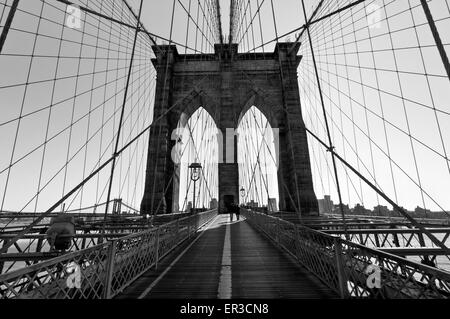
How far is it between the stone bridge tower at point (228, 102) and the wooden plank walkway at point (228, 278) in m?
15.8

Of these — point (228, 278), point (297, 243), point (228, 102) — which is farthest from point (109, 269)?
point (228, 102)

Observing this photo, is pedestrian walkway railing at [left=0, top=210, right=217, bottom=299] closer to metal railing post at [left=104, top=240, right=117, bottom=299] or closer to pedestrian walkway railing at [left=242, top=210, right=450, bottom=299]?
metal railing post at [left=104, top=240, right=117, bottom=299]

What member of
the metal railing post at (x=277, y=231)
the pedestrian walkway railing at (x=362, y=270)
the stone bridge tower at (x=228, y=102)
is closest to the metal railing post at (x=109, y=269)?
the pedestrian walkway railing at (x=362, y=270)

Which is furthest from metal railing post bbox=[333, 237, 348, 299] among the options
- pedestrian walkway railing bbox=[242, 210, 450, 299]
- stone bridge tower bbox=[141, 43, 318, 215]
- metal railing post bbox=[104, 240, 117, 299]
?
stone bridge tower bbox=[141, 43, 318, 215]

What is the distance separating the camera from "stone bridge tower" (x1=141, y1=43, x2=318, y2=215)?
877 inches

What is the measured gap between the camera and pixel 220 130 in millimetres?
24297

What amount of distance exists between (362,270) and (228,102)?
22.8 metres

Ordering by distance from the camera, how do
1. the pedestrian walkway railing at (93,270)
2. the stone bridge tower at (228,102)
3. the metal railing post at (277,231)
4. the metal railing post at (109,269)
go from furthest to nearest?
the stone bridge tower at (228,102), the metal railing post at (277,231), the metal railing post at (109,269), the pedestrian walkway railing at (93,270)

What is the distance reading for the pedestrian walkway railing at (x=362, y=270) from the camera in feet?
7.92

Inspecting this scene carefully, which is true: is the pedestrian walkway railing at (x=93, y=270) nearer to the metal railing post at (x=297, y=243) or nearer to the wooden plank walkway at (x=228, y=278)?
the wooden plank walkway at (x=228, y=278)

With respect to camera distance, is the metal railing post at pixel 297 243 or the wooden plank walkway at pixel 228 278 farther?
the metal railing post at pixel 297 243

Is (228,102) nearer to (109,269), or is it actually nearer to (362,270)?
(109,269)
